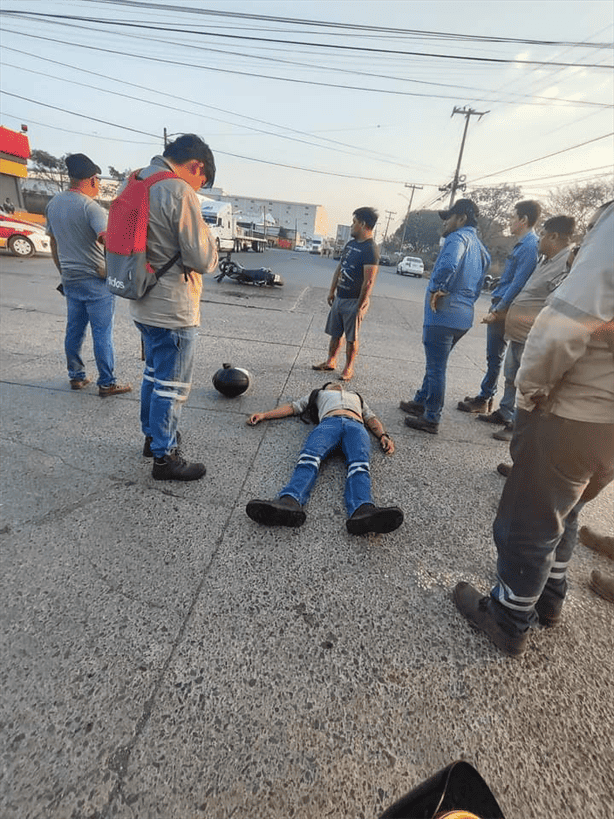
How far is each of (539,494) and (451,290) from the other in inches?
99.4

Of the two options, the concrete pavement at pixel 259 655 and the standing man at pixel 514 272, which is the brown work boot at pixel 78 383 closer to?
the concrete pavement at pixel 259 655

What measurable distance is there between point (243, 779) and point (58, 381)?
163 inches

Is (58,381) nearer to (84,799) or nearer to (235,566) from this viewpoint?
(235,566)

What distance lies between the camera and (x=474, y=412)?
4684 millimetres

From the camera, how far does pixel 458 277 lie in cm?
358

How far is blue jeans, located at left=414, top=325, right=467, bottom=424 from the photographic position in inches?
147

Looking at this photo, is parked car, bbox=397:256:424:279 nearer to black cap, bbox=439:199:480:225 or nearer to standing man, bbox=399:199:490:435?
standing man, bbox=399:199:490:435

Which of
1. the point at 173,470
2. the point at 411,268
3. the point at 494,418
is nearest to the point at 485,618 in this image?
the point at 173,470

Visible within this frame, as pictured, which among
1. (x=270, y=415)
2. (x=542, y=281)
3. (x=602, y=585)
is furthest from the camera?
(x=270, y=415)

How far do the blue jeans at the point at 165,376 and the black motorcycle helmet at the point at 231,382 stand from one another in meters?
1.50

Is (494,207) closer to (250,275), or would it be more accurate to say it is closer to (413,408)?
(250,275)

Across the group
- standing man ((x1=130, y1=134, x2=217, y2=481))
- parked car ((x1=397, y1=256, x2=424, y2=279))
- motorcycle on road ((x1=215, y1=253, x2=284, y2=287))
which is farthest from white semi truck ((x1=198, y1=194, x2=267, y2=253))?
standing man ((x1=130, y1=134, x2=217, y2=481))

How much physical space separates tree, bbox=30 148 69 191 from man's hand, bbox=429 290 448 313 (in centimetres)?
4750

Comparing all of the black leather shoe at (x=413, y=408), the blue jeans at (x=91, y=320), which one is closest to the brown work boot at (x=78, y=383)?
the blue jeans at (x=91, y=320)
